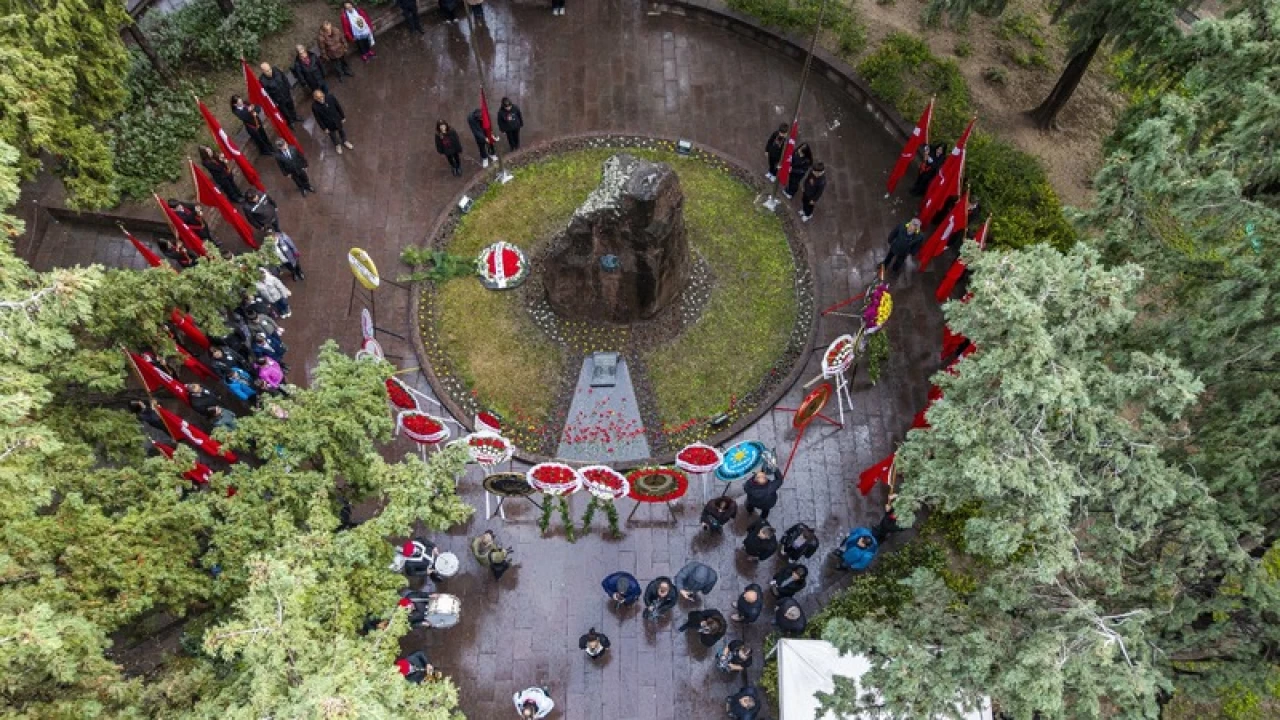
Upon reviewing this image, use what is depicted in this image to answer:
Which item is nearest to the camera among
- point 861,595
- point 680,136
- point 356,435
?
point 356,435

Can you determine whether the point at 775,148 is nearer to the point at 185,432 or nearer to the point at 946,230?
the point at 946,230

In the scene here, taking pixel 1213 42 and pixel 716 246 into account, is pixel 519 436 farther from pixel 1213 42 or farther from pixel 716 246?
pixel 1213 42

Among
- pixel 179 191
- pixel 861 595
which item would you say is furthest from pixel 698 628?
pixel 179 191

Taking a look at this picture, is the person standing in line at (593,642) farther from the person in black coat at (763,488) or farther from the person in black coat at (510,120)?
the person in black coat at (510,120)

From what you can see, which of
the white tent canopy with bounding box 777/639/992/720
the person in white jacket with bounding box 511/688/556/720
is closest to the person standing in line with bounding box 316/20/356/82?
the person in white jacket with bounding box 511/688/556/720

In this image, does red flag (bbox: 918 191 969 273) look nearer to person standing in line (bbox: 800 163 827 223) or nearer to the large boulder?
person standing in line (bbox: 800 163 827 223)

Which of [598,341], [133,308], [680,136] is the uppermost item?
[680,136]

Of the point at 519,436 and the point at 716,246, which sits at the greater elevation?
the point at 716,246
